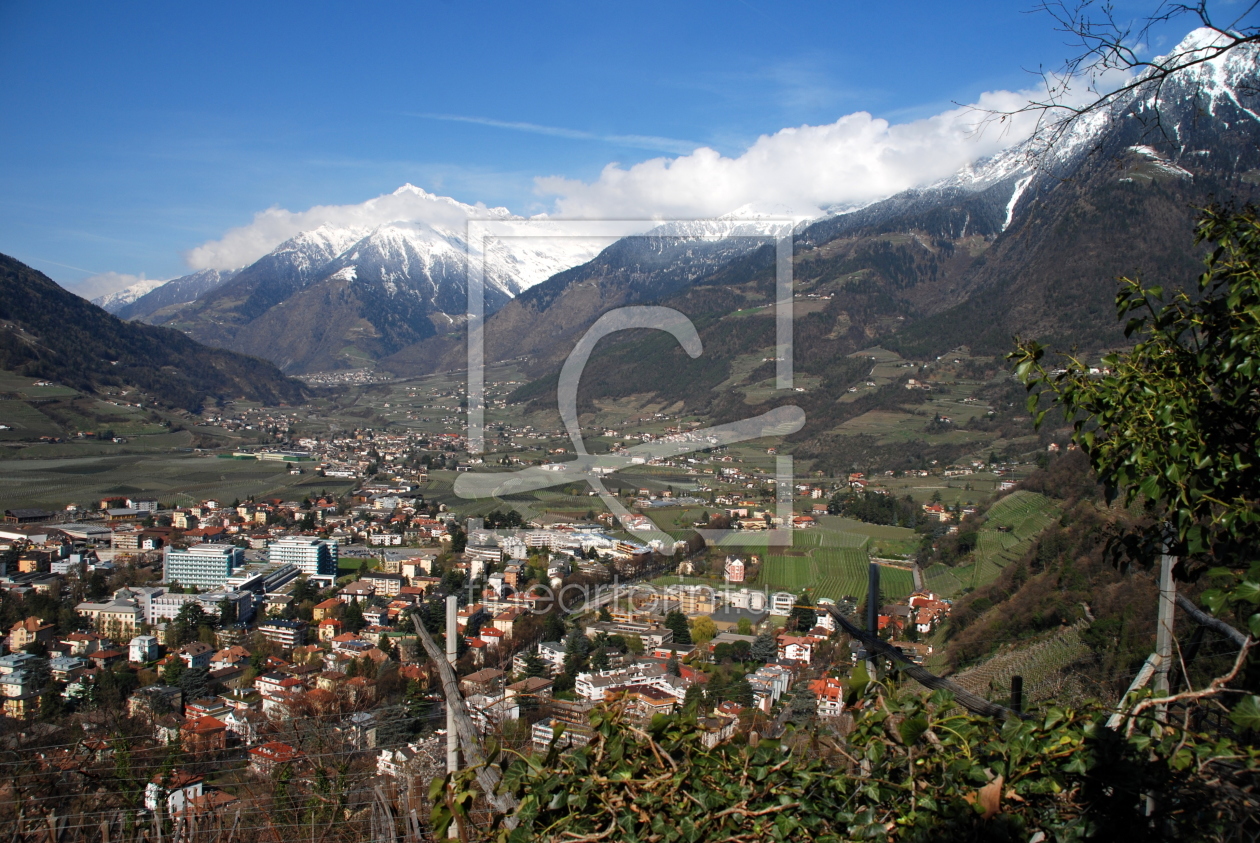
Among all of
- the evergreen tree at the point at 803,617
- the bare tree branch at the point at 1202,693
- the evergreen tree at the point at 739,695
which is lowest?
the evergreen tree at the point at 803,617

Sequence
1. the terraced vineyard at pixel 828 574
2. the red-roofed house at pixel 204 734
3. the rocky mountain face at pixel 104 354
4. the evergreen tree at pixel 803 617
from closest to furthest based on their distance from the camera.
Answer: the red-roofed house at pixel 204 734 → the evergreen tree at pixel 803 617 → the terraced vineyard at pixel 828 574 → the rocky mountain face at pixel 104 354

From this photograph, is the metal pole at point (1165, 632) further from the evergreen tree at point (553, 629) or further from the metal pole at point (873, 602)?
the evergreen tree at point (553, 629)

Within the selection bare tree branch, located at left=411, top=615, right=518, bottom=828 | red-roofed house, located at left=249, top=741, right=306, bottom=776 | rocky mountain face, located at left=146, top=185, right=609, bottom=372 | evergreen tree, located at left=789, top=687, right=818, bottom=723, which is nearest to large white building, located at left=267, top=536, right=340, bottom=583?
red-roofed house, located at left=249, top=741, right=306, bottom=776

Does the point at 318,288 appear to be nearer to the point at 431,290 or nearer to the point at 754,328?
the point at 431,290

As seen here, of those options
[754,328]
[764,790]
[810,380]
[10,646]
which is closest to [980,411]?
[810,380]

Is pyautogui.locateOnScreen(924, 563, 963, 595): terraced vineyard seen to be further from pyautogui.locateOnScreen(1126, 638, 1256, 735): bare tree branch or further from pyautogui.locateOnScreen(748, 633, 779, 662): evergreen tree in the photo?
pyautogui.locateOnScreen(1126, 638, 1256, 735): bare tree branch

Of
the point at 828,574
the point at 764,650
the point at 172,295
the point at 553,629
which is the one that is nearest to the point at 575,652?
the point at 553,629

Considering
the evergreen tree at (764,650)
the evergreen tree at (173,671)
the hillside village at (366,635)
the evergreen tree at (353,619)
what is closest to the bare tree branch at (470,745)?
the hillside village at (366,635)
